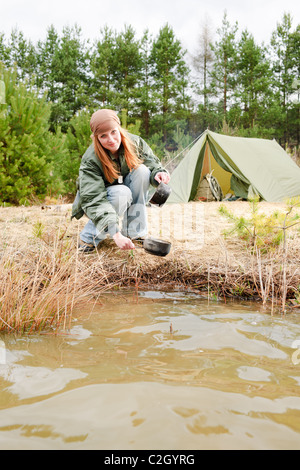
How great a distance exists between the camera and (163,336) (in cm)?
164

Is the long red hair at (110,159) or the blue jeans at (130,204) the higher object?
the long red hair at (110,159)

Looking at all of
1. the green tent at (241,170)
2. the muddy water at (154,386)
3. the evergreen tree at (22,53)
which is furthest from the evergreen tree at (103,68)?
the muddy water at (154,386)

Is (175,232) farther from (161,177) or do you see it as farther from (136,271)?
(136,271)

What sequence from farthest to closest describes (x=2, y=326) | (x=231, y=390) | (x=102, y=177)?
1. (x=102, y=177)
2. (x=2, y=326)
3. (x=231, y=390)

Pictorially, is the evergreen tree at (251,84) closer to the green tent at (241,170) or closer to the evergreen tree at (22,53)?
the evergreen tree at (22,53)

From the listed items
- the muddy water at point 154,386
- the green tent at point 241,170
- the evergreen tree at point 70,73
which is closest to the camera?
the muddy water at point 154,386

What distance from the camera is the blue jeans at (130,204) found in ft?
9.18

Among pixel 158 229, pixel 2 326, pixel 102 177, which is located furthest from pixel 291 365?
pixel 158 229

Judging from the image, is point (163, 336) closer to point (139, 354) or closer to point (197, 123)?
point (139, 354)

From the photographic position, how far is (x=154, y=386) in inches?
45.1

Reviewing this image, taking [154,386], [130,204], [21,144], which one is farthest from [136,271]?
[21,144]

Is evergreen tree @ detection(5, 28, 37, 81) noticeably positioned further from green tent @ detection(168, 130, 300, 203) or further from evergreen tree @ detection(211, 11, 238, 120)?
green tent @ detection(168, 130, 300, 203)

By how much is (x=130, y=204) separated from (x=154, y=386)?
195cm

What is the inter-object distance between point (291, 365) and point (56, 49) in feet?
69.5
